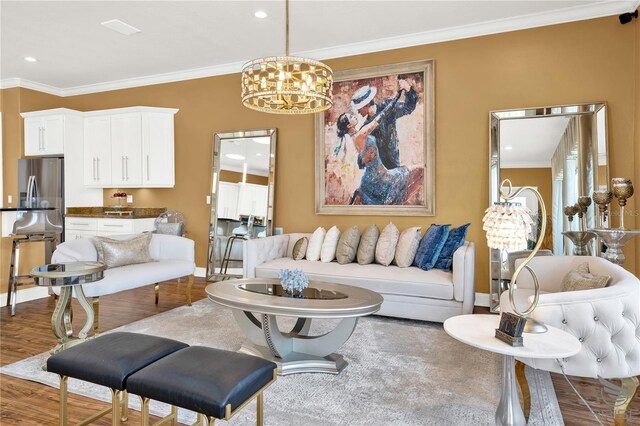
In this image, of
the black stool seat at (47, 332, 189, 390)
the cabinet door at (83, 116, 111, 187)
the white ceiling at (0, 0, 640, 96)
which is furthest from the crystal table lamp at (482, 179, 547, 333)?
the cabinet door at (83, 116, 111, 187)

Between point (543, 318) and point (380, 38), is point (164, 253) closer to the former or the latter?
point (380, 38)

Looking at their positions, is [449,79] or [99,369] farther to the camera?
[449,79]

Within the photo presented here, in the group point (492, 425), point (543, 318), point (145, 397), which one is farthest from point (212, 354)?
point (543, 318)

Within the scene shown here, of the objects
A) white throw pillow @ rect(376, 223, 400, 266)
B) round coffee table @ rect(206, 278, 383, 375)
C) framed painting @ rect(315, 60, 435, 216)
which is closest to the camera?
round coffee table @ rect(206, 278, 383, 375)

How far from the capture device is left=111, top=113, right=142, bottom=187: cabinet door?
6.25m

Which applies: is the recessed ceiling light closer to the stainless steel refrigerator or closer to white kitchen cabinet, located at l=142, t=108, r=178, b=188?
white kitchen cabinet, located at l=142, t=108, r=178, b=188

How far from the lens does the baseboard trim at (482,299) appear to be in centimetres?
454

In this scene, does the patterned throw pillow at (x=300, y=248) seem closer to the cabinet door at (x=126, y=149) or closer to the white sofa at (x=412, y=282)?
the white sofa at (x=412, y=282)

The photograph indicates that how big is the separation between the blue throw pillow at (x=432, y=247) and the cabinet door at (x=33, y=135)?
6299 mm

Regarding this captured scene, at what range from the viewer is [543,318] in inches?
82.0

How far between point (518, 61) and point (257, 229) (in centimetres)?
378

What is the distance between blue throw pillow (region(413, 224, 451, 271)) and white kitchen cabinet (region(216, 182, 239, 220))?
9.24 ft

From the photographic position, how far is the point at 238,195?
5812mm

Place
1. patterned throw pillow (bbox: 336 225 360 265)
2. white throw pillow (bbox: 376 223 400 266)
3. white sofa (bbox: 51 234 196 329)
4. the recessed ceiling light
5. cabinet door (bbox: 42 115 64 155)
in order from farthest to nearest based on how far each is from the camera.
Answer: cabinet door (bbox: 42 115 64 155) → the recessed ceiling light → patterned throw pillow (bbox: 336 225 360 265) → white throw pillow (bbox: 376 223 400 266) → white sofa (bbox: 51 234 196 329)
